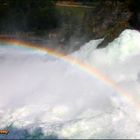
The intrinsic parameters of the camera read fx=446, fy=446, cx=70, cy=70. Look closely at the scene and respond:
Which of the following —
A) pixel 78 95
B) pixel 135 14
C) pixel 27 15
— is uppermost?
pixel 27 15

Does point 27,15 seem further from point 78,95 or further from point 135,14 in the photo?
point 78,95

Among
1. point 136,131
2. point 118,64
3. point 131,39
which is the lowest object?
point 136,131

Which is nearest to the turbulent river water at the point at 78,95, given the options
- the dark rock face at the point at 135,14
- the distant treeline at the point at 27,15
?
the dark rock face at the point at 135,14

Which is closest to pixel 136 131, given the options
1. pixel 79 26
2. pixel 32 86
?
pixel 32 86

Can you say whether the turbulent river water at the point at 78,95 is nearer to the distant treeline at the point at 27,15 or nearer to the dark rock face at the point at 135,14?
the dark rock face at the point at 135,14

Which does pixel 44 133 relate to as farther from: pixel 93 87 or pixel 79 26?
pixel 79 26

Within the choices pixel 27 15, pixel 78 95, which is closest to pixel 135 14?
pixel 78 95

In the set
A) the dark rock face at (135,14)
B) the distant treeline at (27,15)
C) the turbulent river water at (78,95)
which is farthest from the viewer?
the distant treeline at (27,15)

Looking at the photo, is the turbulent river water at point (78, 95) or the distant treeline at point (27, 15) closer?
the turbulent river water at point (78, 95)
